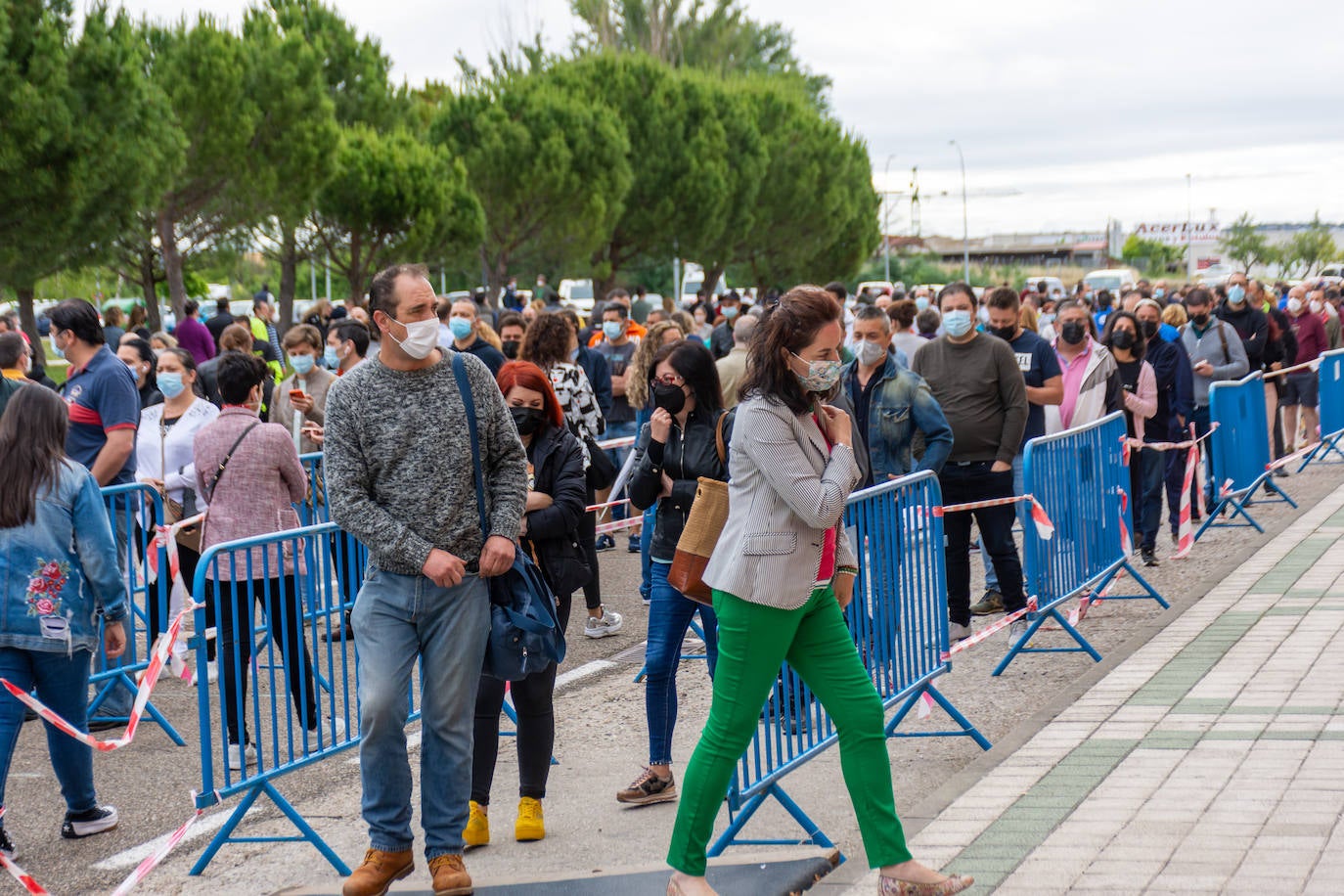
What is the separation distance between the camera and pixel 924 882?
4.28 meters

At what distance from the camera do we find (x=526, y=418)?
5.64 meters

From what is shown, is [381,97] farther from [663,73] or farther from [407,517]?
[407,517]

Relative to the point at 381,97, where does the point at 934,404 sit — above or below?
below

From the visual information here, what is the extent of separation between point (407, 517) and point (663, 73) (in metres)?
45.3

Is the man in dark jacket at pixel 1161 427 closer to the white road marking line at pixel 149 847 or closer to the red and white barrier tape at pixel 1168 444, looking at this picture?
the red and white barrier tape at pixel 1168 444

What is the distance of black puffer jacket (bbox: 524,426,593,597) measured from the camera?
5.51 m

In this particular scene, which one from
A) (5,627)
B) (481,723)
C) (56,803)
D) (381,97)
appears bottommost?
(56,803)

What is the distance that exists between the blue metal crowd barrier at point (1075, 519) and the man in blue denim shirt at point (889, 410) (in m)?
0.55

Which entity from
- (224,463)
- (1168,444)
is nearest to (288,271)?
(1168,444)

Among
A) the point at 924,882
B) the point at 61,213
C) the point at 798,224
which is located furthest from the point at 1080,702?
the point at 798,224

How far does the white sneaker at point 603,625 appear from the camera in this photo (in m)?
8.83

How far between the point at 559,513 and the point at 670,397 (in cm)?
60

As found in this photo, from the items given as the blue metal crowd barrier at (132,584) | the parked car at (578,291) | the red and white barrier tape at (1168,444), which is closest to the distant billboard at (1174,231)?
the parked car at (578,291)

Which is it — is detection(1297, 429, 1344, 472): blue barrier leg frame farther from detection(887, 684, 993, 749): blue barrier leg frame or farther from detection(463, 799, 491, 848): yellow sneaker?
Answer: detection(463, 799, 491, 848): yellow sneaker
